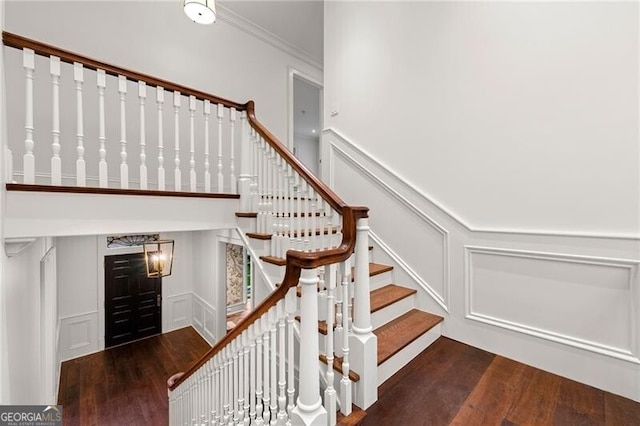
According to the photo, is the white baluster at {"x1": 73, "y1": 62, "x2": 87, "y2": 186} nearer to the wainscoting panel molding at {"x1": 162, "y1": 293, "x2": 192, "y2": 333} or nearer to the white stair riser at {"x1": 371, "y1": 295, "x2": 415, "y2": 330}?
the white stair riser at {"x1": 371, "y1": 295, "x2": 415, "y2": 330}

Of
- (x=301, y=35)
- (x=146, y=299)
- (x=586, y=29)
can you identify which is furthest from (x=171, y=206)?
(x=146, y=299)

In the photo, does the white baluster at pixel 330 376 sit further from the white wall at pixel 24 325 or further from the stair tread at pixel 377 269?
the white wall at pixel 24 325

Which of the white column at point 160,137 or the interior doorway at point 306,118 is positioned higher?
the interior doorway at point 306,118

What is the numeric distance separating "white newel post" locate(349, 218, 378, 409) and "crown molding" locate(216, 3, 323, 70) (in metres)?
4.04

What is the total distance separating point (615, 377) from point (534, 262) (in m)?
0.71

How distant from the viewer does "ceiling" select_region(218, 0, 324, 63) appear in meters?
3.73

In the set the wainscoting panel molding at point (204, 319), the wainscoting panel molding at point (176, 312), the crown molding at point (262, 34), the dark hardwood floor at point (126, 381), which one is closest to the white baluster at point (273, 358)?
the dark hardwood floor at point (126, 381)

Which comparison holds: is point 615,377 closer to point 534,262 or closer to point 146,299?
point 534,262

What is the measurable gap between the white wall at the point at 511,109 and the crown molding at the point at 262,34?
2027 millimetres

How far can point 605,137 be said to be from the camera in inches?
63.4

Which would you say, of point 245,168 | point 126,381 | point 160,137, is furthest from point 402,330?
point 126,381

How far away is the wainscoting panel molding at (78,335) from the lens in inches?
169

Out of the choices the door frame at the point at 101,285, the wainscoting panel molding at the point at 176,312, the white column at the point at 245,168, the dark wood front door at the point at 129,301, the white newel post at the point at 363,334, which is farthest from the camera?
the wainscoting panel molding at the point at 176,312

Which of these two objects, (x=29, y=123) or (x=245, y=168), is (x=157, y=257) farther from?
(x=29, y=123)
